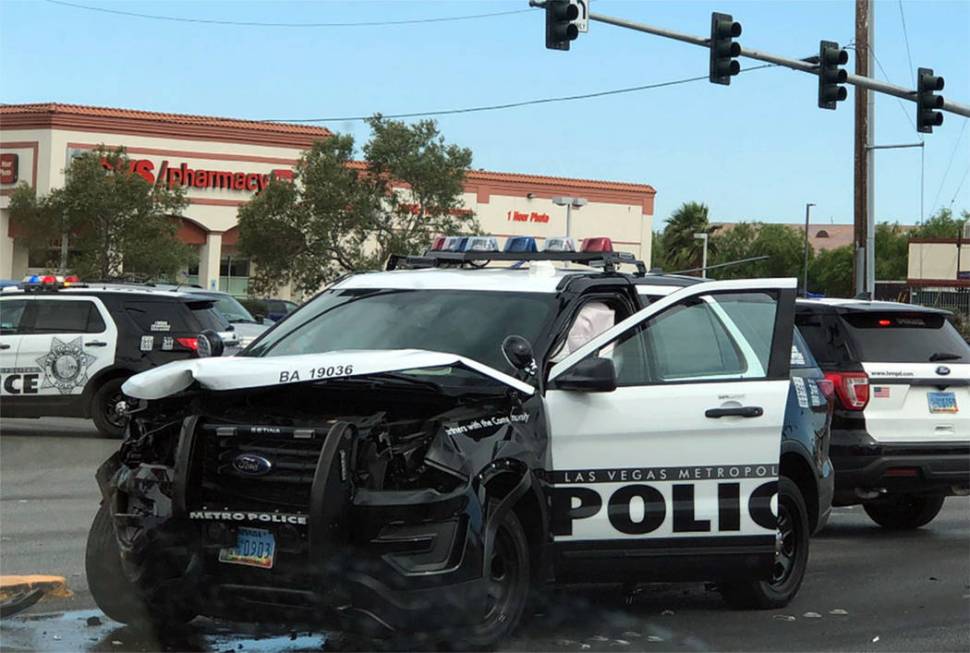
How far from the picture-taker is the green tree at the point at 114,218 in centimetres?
4303

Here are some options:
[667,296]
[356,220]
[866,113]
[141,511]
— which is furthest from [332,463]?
[356,220]

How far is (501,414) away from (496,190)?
53004 millimetres

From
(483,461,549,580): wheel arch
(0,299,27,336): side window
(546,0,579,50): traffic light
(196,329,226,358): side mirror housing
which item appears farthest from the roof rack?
(546,0,579,50): traffic light

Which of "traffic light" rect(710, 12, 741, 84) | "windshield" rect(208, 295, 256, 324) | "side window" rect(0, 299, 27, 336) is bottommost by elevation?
"side window" rect(0, 299, 27, 336)

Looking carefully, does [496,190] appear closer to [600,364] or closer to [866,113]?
[866,113]

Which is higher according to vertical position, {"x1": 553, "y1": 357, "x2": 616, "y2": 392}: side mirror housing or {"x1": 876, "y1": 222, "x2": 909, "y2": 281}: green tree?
{"x1": 876, "y1": 222, "x2": 909, "y2": 281}: green tree

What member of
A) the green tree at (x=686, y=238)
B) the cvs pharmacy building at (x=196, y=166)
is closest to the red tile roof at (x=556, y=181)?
the cvs pharmacy building at (x=196, y=166)

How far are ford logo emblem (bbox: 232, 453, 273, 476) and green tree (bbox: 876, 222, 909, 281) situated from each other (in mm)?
87429

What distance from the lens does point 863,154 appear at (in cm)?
2723

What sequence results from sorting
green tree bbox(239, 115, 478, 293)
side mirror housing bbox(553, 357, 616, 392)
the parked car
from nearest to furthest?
side mirror housing bbox(553, 357, 616, 392), the parked car, green tree bbox(239, 115, 478, 293)

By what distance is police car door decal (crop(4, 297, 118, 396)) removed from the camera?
56.4 ft

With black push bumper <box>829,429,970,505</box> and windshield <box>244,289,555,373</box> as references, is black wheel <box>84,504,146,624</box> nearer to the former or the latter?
windshield <box>244,289,555,373</box>

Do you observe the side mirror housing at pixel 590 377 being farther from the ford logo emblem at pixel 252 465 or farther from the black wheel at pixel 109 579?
the black wheel at pixel 109 579

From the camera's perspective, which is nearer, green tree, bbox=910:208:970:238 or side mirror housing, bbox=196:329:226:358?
side mirror housing, bbox=196:329:226:358
